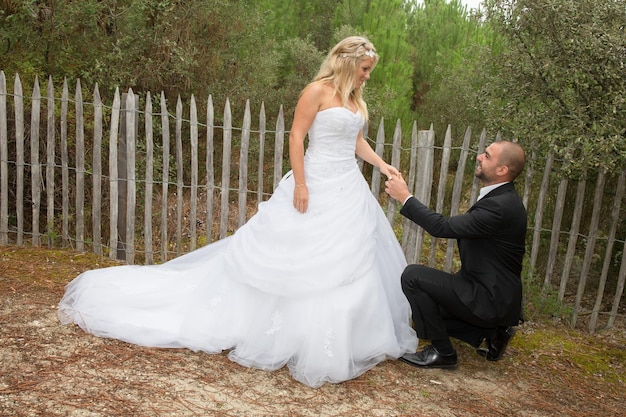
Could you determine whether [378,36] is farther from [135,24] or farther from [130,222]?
[130,222]

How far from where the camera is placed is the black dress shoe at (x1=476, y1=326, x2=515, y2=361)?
406 cm

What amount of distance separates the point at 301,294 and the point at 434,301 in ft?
3.05

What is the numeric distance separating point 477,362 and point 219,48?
5404mm

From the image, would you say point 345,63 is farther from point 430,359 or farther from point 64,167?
point 64,167

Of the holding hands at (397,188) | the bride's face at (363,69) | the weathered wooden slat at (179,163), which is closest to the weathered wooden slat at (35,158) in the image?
the weathered wooden slat at (179,163)

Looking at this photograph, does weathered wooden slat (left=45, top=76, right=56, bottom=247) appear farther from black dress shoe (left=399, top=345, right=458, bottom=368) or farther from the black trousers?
black dress shoe (left=399, top=345, right=458, bottom=368)

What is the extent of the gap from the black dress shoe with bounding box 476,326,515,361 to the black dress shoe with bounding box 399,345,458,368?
1.11ft

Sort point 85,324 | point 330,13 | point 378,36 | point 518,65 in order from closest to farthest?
1. point 85,324
2. point 518,65
3. point 378,36
4. point 330,13

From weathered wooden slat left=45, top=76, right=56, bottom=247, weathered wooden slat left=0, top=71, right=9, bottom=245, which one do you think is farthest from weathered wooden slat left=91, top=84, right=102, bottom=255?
weathered wooden slat left=0, top=71, right=9, bottom=245

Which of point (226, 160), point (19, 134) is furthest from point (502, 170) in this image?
point (19, 134)

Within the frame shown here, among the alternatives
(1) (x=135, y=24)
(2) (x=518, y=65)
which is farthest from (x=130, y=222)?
(2) (x=518, y=65)

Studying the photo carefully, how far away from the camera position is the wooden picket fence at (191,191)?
478 cm

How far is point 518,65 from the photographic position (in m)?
4.66

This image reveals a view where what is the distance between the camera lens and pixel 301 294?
3.69 metres
